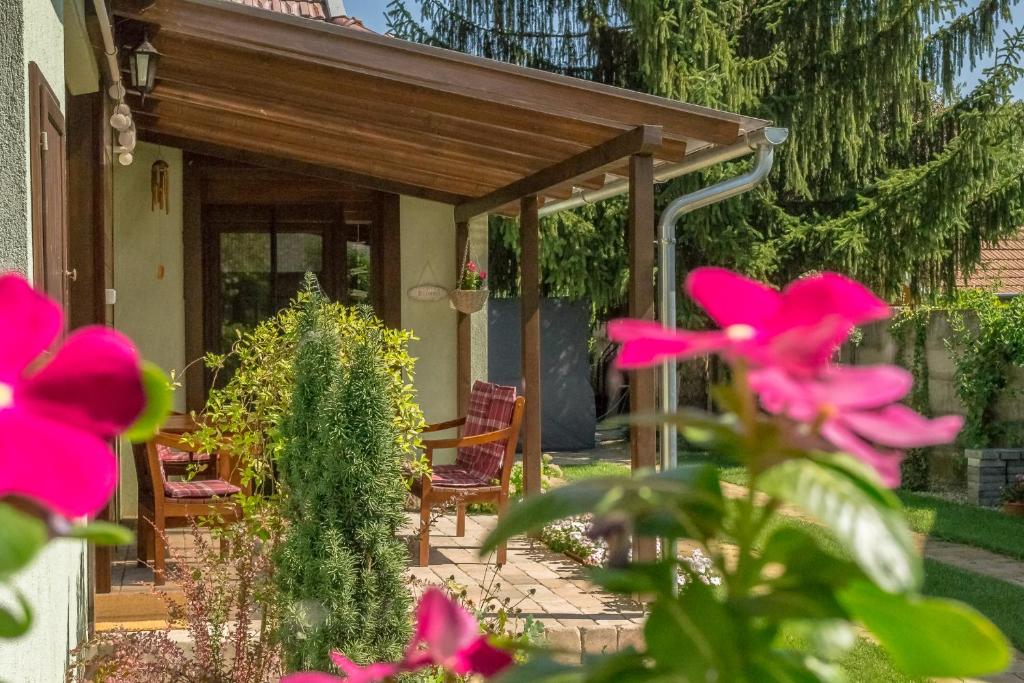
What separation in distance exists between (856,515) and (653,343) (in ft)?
0.39

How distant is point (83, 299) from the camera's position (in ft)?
16.0

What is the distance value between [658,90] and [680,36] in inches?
26.7

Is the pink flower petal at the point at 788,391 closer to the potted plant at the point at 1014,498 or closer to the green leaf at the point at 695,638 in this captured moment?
Answer: the green leaf at the point at 695,638

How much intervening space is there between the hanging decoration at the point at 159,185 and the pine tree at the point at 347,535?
471 centimetres

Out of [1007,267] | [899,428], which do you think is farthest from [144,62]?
[1007,267]

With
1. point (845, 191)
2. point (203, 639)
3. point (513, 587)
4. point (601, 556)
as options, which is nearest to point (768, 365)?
point (203, 639)

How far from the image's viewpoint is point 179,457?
6715 mm

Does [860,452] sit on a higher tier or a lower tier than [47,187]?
lower

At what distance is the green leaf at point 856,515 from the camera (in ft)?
1.50

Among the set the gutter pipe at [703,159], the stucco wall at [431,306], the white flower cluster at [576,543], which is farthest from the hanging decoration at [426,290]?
the white flower cluster at [576,543]

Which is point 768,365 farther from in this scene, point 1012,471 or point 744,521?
point 1012,471

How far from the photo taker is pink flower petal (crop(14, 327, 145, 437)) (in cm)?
44

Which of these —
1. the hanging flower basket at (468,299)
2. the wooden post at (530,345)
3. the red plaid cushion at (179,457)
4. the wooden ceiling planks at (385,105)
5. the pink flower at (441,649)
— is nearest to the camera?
the pink flower at (441,649)

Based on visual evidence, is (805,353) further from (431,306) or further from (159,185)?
(431,306)
